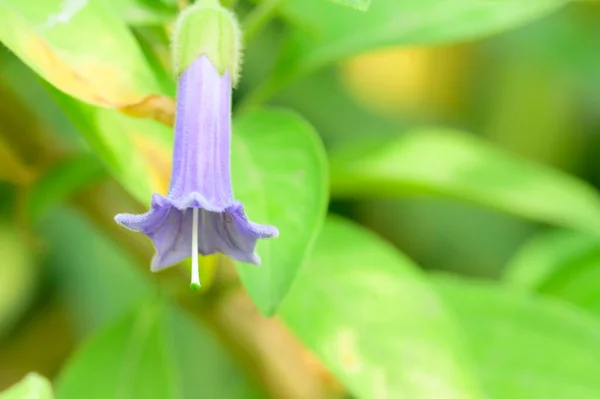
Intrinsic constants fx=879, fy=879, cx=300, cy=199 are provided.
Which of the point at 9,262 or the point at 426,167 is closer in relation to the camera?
the point at 426,167

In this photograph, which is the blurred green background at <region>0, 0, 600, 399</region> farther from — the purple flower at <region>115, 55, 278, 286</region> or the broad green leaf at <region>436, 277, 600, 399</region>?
the purple flower at <region>115, 55, 278, 286</region>

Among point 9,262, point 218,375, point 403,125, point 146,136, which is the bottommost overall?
point 9,262

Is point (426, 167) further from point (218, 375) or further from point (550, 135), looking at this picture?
point (550, 135)

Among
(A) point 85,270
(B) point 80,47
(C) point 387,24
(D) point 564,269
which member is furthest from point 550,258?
(A) point 85,270

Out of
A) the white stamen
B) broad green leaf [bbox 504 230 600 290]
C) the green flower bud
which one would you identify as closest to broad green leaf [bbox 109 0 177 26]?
the green flower bud

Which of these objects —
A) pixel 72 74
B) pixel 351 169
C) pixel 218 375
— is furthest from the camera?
pixel 218 375

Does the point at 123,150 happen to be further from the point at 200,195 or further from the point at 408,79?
the point at 408,79

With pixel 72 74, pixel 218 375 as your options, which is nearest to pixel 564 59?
pixel 218 375
